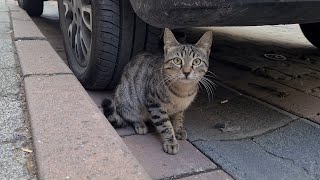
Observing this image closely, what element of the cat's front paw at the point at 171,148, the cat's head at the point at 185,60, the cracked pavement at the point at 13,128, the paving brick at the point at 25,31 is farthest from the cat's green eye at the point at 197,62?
the paving brick at the point at 25,31

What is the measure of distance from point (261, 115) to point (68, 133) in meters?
1.28

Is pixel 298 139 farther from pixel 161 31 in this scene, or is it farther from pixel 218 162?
pixel 161 31

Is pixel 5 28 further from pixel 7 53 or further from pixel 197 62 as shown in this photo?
pixel 197 62

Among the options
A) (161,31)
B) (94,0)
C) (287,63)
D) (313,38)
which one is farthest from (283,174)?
(313,38)

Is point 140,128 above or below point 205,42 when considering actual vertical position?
below


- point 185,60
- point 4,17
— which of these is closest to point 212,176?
point 185,60

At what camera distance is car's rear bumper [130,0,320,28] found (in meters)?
1.53

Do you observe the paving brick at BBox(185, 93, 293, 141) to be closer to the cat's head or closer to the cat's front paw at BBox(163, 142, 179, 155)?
the cat's front paw at BBox(163, 142, 179, 155)

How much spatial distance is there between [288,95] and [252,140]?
2.47 ft

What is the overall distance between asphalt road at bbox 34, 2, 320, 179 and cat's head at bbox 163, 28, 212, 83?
0.35 meters

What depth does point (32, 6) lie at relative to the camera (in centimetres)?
504

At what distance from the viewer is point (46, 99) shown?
1763mm

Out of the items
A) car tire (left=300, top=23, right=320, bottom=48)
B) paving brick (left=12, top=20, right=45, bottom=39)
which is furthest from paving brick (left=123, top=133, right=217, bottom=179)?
car tire (left=300, top=23, right=320, bottom=48)

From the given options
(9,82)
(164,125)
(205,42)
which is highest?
(205,42)
